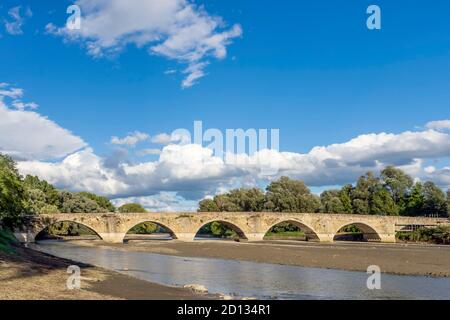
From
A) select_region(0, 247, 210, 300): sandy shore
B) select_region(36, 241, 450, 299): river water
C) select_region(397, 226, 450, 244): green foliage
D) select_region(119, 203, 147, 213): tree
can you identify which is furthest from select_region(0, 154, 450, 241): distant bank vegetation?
select_region(0, 247, 210, 300): sandy shore

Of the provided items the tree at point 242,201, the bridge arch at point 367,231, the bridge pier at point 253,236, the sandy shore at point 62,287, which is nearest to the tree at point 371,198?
the bridge arch at point 367,231

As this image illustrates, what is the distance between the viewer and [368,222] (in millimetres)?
75062

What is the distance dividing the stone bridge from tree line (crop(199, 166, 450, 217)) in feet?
40.1

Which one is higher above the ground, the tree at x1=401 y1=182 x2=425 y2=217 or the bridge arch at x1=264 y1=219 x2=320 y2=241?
the tree at x1=401 y1=182 x2=425 y2=217

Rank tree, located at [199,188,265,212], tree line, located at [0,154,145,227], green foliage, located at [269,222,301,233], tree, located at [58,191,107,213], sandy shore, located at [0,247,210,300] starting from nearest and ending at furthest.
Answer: sandy shore, located at [0,247,210,300] < tree line, located at [0,154,145,227] < green foliage, located at [269,222,301,233] < tree, located at [58,191,107,213] < tree, located at [199,188,265,212]

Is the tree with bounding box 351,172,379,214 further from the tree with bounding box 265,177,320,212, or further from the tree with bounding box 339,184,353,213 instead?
the tree with bounding box 265,177,320,212

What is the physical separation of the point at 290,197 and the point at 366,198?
14770mm

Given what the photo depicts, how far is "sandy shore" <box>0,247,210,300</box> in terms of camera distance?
A: 14.3 m

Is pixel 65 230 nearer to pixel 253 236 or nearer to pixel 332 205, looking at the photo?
pixel 253 236

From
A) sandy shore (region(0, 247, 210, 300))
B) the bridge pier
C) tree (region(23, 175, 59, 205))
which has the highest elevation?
tree (region(23, 175, 59, 205))

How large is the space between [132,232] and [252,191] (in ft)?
115

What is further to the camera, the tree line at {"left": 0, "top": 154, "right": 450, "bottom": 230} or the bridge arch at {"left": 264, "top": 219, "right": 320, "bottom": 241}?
the tree line at {"left": 0, "top": 154, "right": 450, "bottom": 230}
